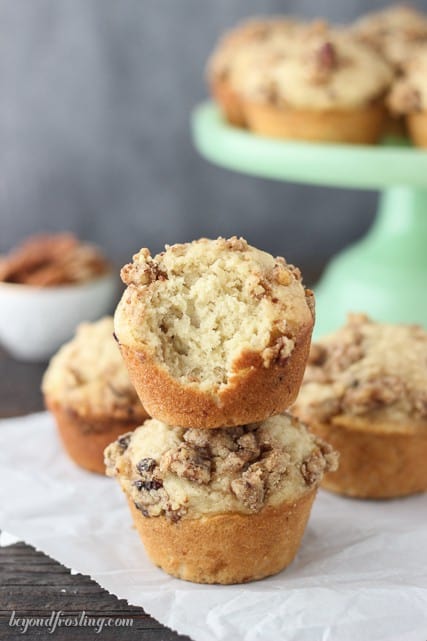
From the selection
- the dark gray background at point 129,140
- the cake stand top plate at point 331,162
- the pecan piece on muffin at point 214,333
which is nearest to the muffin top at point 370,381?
the pecan piece on muffin at point 214,333

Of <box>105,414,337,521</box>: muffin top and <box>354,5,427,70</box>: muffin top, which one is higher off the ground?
<box>354,5,427,70</box>: muffin top

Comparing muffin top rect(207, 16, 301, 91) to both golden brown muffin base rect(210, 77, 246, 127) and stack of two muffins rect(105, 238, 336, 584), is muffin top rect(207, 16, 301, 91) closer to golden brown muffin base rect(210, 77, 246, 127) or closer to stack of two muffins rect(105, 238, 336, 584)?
golden brown muffin base rect(210, 77, 246, 127)

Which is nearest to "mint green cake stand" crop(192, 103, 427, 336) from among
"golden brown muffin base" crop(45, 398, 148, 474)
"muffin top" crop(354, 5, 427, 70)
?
"muffin top" crop(354, 5, 427, 70)

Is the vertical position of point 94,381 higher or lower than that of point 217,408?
lower

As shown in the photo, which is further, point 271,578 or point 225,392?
point 271,578

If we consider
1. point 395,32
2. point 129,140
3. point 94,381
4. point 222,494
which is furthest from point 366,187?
point 129,140

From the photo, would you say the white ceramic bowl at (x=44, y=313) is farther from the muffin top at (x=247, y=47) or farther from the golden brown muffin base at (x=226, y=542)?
the golden brown muffin base at (x=226, y=542)

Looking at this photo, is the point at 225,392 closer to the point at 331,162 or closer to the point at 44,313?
the point at 331,162
